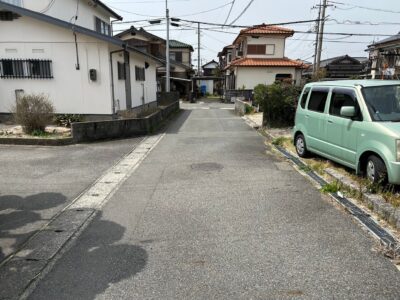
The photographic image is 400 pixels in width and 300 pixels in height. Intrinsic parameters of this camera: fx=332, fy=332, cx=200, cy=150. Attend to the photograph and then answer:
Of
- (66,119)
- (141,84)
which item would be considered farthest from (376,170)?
(141,84)

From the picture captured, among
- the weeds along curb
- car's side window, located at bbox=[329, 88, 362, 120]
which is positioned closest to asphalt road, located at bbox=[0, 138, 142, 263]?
the weeds along curb

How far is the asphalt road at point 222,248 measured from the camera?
3.03 m

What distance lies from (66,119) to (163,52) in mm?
28555

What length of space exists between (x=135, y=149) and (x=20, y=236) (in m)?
5.82

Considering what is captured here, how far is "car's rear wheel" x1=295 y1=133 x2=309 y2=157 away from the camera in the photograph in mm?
7979

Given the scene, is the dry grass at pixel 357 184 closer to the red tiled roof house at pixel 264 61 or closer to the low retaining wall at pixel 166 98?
the low retaining wall at pixel 166 98

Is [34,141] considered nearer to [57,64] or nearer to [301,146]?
[57,64]

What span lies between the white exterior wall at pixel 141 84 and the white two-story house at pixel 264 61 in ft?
42.0

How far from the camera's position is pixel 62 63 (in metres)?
13.1

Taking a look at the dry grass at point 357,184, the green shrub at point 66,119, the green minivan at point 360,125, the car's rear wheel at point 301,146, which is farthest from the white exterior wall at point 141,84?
the dry grass at point 357,184

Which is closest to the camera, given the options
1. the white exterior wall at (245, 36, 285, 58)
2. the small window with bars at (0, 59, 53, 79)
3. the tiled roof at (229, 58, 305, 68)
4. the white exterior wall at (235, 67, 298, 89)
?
the small window with bars at (0, 59, 53, 79)

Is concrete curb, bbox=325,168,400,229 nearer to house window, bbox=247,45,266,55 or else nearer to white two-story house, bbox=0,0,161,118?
white two-story house, bbox=0,0,161,118

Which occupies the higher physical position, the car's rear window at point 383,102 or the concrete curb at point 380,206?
the car's rear window at point 383,102

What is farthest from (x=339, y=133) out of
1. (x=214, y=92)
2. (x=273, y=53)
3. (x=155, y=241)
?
(x=214, y=92)
